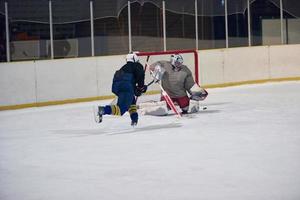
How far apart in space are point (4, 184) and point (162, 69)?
499 centimetres

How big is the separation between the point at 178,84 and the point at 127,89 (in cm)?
157

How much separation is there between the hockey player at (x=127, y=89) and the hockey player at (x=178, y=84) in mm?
1208

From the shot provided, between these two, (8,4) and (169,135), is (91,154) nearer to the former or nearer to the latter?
(169,135)

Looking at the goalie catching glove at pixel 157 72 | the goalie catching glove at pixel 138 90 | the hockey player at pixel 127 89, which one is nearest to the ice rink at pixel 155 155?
the hockey player at pixel 127 89

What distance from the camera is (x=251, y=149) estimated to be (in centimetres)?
691

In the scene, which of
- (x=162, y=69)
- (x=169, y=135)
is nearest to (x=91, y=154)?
(x=169, y=135)

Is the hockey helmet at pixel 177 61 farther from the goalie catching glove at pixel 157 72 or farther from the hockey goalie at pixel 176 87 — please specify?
the goalie catching glove at pixel 157 72

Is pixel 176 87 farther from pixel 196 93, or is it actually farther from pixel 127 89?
pixel 127 89

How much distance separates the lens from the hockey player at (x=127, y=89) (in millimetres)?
8750

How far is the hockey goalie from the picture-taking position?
1015cm

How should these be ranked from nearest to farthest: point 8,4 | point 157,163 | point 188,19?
point 157,163, point 8,4, point 188,19

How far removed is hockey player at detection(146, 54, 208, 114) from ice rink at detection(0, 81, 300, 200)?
1.00 ft

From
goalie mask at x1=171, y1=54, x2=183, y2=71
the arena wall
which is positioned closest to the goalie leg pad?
goalie mask at x1=171, y1=54, x2=183, y2=71

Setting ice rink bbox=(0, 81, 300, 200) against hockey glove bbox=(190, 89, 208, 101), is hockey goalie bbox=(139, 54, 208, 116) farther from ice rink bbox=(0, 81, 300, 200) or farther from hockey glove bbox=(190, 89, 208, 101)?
ice rink bbox=(0, 81, 300, 200)
